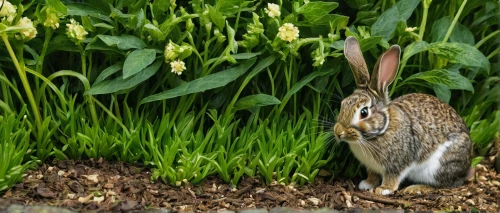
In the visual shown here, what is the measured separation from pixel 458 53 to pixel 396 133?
69 cm

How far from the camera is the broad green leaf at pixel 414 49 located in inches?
195

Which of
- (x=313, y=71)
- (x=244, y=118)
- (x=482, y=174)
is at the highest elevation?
(x=313, y=71)

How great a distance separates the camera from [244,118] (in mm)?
5277

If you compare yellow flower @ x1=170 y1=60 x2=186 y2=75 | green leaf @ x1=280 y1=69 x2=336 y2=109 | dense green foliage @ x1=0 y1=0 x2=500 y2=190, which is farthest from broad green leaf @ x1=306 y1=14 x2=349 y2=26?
yellow flower @ x1=170 y1=60 x2=186 y2=75

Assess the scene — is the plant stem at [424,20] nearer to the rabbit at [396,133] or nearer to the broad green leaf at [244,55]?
the rabbit at [396,133]

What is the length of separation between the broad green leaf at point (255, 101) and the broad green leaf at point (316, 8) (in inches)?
22.3

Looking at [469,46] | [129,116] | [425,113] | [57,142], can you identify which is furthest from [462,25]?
[57,142]

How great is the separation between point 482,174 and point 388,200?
3.06ft

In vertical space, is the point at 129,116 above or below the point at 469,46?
below

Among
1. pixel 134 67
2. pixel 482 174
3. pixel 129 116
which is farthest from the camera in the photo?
pixel 482 174

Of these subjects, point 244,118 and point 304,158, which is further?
point 244,118

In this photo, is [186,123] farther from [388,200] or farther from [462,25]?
[462,25]

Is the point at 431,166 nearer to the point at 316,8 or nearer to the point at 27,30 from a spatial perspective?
the point at 316,8

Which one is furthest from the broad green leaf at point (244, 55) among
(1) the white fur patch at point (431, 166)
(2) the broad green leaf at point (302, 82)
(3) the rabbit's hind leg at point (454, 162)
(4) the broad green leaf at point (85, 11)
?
(3) the rabbit's hind leg at point (454, 162)
